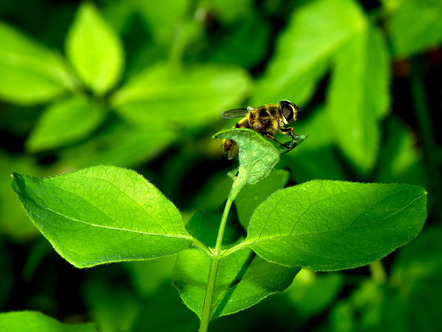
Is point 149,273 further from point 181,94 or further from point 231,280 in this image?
point 231,280

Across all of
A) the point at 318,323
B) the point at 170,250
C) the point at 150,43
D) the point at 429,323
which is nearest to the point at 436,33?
the point at 429,323

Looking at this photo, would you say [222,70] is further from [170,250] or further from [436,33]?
[170,250]

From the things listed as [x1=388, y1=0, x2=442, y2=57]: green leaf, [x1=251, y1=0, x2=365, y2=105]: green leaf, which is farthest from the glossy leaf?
[x1=388, y1=0, x2=442, y2=57]: green leaf

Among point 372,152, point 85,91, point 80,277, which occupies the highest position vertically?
point 85,91

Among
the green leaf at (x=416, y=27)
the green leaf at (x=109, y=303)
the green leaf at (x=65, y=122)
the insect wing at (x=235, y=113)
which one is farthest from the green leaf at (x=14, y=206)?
the green leaf at (x=416, y=27)

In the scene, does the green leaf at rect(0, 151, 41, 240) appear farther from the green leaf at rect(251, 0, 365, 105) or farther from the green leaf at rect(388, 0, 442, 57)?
the green leaf at rect(388, 0, 442, 57)

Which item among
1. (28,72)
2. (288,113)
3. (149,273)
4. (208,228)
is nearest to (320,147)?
(149,273)
